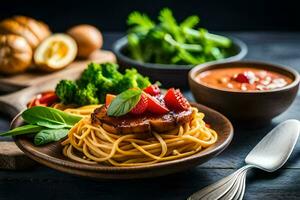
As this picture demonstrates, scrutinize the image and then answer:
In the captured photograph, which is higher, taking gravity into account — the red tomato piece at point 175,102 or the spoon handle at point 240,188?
the red tomato piece at point 175,102

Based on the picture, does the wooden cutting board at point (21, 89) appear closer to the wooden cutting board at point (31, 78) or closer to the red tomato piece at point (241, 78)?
the wooden cutting board at point (31, 78)

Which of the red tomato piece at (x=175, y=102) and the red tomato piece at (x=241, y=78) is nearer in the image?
the red tomato piece at (x=175, y=102)

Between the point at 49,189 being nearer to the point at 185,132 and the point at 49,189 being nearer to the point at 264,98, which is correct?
the point at 185,132

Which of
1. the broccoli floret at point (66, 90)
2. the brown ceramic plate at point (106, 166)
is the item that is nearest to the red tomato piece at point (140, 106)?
the brown ceramic plate at point (106, 166)

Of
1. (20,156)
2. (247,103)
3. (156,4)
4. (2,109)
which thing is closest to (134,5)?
(156,4)

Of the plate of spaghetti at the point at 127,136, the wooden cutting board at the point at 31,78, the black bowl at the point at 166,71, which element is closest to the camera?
the plate of spaghetti at the point at 127,136

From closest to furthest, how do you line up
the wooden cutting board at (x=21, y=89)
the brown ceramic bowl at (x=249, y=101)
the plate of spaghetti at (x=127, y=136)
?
the plate of spaghetti at (x=127, y=136) < the wooden cutting board at (x=21, y=89) < the brown ceramic bowl at (x=249, y=101)

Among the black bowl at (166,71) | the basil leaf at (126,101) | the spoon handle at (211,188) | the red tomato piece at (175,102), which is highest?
the basil leaf at (126,101)
